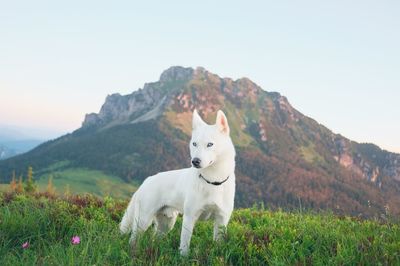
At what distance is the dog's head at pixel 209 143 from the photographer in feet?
21.9

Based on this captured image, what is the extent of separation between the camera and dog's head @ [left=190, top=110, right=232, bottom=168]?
21.9 feet

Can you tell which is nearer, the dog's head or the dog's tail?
the dog's head

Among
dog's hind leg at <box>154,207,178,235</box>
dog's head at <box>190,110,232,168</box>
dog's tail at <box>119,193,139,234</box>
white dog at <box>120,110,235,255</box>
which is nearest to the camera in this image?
dog's head at <box>190,110,232,168</box>

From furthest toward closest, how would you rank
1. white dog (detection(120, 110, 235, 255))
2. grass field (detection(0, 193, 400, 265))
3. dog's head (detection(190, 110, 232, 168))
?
white dog (detection(120, 110, 235, 255)) → dog's head (detection(190, 110, 232, 168)) → grass field (detection(0, 193, 400, 265))

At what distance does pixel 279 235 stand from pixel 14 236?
14.7ft

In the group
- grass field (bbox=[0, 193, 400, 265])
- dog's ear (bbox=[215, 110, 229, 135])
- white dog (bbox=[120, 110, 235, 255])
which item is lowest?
grass field (bbox=[0, 193, 400, 265])

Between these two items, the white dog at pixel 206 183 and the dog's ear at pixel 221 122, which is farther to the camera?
the dog's ear at pixel 221 122

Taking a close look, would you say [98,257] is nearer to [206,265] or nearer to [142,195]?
[206,265]

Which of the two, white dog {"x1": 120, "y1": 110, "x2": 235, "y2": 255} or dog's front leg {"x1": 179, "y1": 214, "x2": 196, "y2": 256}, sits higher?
white dog {"x1": 120, "y1": 110, "x2": 235, "y2": 255}

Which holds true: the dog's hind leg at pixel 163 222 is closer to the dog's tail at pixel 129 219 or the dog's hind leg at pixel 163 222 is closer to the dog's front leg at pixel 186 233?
the dog's tail at pixel 129 219

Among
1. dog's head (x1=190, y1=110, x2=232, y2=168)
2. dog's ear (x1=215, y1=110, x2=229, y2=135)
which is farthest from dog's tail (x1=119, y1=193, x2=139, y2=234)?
dog's ear (x1=215, y1=110, x2=229, y2=135)

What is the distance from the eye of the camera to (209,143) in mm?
Answer: 6918

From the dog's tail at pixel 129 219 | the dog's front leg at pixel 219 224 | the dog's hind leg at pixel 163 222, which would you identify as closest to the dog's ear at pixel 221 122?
the dog's front leg at pixel 219 224

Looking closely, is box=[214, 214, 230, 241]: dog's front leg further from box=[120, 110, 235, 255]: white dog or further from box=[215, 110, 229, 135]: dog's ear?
box=[215, 110, 229, 135]: dog's ear
